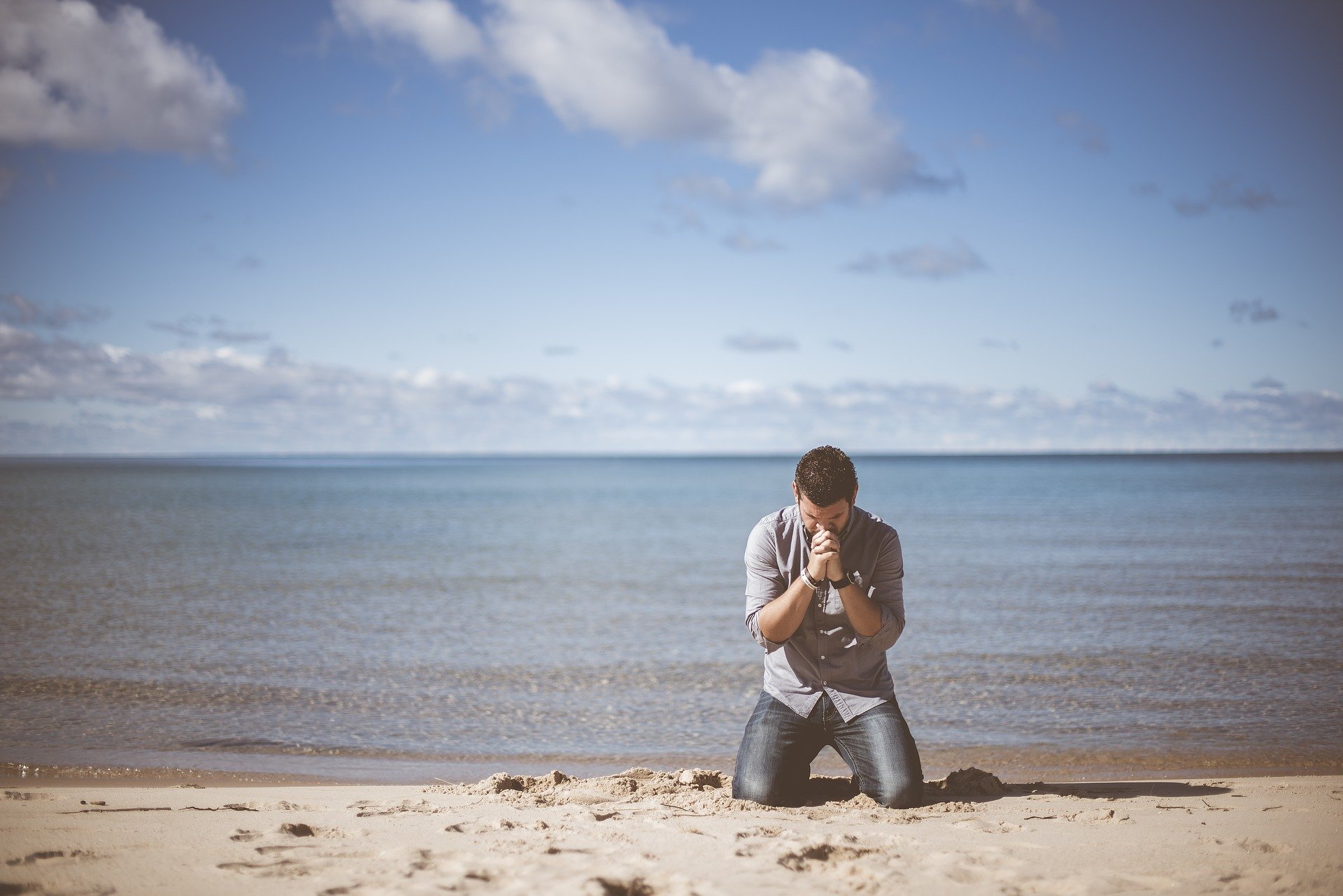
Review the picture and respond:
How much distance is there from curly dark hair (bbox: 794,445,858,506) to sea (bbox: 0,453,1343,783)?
10.1ft

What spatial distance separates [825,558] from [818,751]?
56.2 inches

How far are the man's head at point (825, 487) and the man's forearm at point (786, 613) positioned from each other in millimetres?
389

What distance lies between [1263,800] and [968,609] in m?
8.85

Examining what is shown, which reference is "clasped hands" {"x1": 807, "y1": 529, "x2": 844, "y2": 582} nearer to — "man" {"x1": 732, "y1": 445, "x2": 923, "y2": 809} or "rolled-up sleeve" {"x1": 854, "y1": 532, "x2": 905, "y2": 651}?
"man" {"x1": 732, "y1": 445, "x2": 923, "y2": 809}

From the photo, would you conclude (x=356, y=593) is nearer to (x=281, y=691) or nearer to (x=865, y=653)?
(x=281, y=691)

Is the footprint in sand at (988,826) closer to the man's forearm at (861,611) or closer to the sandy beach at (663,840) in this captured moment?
the sandy beach at (663,840)

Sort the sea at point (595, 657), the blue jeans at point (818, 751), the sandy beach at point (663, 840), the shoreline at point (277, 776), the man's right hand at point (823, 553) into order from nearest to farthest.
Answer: the sandy beach at point (663, 840)
the man's right hand at point (823, 553)
the blue jeans at point (818, 751)
the shoreline at point (277, 776)
the sea at point (595, 657)

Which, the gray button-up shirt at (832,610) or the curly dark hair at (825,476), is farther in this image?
the gray button-up shirt at (832,610)

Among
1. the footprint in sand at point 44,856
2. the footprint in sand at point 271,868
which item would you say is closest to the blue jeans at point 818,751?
the footprint in sand at point 271,868

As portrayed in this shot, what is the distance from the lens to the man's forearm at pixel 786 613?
198 inches

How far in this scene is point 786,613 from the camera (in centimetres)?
512

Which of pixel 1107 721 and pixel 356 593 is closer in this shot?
pixel 1107 721

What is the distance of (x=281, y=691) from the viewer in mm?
9477

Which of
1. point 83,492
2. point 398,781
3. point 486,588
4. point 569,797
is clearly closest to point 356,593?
point 486,588
